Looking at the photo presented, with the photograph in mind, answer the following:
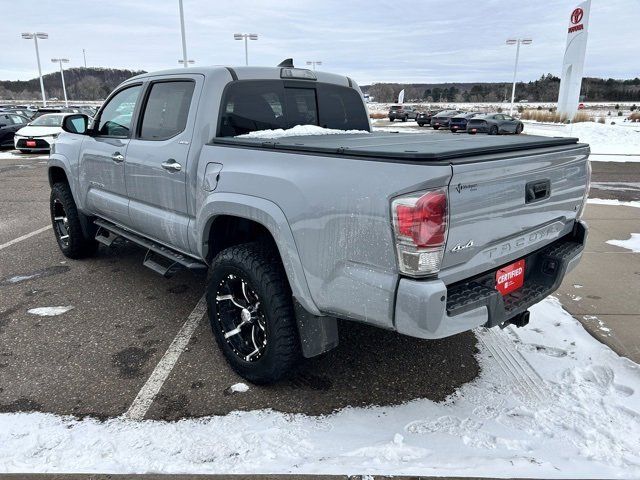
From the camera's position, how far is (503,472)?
7.60 ft

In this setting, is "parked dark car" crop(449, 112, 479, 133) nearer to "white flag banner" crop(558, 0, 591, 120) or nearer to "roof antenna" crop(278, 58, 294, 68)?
"white flag banner" crop(558, 0, 591, 120)

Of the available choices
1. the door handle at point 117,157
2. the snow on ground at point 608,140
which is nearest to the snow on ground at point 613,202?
the door handle at point 117,157

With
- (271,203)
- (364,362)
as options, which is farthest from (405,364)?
(271,203)

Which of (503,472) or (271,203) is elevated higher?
(271,203)

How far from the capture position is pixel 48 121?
57.8ft

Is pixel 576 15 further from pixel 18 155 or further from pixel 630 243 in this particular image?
pixel 18 155

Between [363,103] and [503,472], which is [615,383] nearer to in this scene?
[503,472]

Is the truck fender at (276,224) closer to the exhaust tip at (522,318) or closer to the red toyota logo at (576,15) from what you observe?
the exhaust tip at (522,318)

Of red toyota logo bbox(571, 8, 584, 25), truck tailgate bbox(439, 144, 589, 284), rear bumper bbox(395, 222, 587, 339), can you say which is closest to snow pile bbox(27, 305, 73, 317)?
rear bumper bbox(395, 222, 587, 339)

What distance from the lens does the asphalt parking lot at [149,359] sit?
2.91m

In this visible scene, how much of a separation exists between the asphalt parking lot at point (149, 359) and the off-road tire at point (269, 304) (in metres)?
0.19

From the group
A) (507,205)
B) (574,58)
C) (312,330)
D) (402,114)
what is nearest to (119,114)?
(312,330)

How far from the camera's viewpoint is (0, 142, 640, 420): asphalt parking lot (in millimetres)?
2914

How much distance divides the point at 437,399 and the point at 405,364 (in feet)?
1.47
